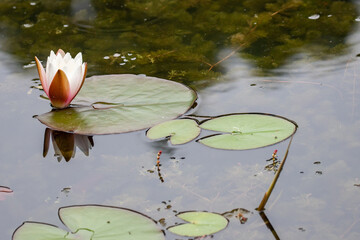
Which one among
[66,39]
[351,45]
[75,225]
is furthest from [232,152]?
[66,39]

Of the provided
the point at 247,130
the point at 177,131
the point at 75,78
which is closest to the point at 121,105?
the point at 75,78

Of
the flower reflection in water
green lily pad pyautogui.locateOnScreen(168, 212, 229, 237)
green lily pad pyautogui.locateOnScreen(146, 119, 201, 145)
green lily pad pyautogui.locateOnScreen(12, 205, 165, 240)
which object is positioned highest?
green lily pad pyautogui.locateOnScreen(146, 119, 201, 145)

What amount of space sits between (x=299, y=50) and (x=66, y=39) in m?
1.55

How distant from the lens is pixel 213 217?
1.76 m

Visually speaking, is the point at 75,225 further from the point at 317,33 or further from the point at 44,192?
the point at 317,33

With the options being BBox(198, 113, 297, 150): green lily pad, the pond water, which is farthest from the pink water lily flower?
BBox(198, 113, 297, 150): green lily pad

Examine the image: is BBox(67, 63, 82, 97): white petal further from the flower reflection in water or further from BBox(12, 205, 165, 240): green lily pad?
BBox(12, 205, 165, 240): green lily pad

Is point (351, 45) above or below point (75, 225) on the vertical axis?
above

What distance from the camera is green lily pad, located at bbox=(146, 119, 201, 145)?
2.19 metres

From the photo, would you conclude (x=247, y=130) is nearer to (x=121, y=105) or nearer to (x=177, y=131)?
(x=177, y=131)

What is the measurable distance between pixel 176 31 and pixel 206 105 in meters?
0.99

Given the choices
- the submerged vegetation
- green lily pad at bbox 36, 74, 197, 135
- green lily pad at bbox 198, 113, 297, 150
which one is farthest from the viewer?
the submerged vegetation

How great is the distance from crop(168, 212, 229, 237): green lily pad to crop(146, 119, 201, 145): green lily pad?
18.7 inches

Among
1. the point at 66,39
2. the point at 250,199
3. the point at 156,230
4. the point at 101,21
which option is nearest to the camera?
the point at 156,230
